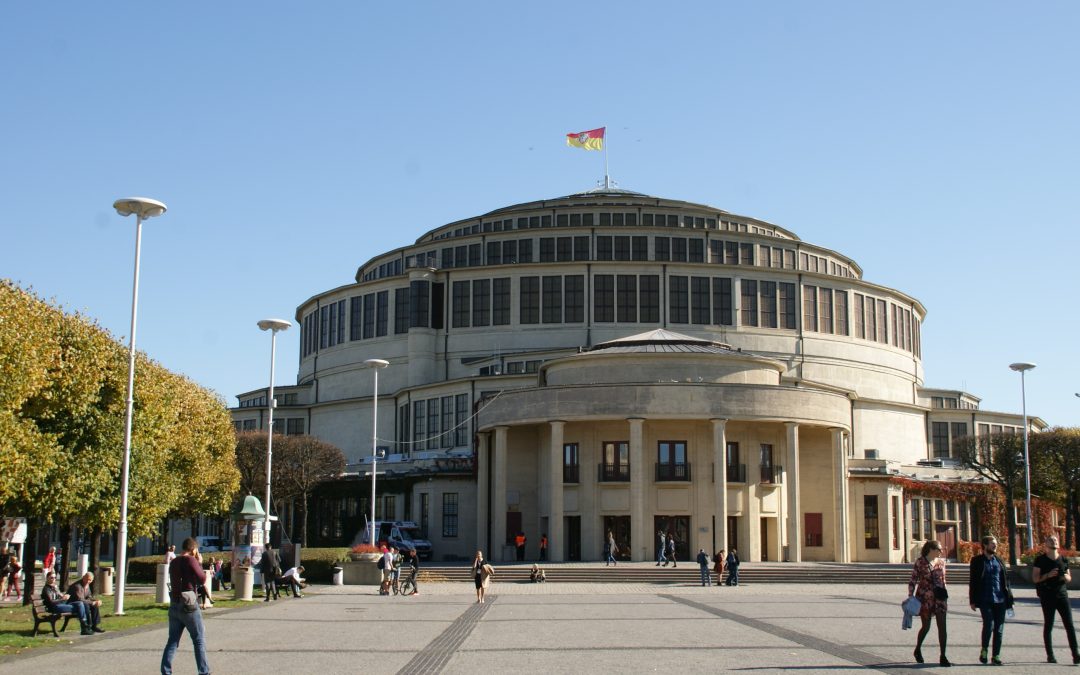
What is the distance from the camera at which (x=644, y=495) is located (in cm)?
5091

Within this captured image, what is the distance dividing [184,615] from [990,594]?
11.8 m

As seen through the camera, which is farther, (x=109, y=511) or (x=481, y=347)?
(x=481, y=347)

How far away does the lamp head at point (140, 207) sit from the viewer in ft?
94.5

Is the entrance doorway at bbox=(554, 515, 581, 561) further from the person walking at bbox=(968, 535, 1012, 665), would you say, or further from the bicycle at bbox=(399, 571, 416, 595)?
the person walking at bbox=(968, 535, 1012, 665)

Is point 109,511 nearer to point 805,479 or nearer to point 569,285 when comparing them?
point 805,479

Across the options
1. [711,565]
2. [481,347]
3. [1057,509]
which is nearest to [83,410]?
[711,565]

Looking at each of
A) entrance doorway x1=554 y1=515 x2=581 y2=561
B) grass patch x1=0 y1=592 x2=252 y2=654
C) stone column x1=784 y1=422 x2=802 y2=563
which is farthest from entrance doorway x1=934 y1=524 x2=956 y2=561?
grass patch x1=0 y1=592 x2=252 y2=654

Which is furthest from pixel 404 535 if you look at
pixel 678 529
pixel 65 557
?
pixel 65 557

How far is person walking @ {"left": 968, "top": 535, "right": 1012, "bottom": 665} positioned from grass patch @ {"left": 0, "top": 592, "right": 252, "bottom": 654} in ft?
45.7

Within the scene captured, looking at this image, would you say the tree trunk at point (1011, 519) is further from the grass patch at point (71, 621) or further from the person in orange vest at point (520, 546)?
the grass patch at point (71, 621)

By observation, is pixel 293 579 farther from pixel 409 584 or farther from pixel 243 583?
pixel 409 584

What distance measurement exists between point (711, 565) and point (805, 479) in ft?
33.9

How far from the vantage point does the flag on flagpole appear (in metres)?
89.6

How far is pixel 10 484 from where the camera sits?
2953 centimetres
